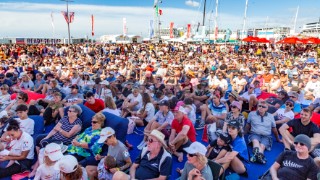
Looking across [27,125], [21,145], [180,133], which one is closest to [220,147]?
[180,133]

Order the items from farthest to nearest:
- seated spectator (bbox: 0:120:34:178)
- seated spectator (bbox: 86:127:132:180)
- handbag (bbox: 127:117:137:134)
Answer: handbag (bbox: 127:117:137:134) < seated spectator (bbox: 0:120:34:178) < seated spectator (bbox: 86:127:132:180)

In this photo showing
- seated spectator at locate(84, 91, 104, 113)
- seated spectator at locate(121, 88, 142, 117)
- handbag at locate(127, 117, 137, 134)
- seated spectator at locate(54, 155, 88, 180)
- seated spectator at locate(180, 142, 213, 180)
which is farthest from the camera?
seated spectator at locate(121, 88, 142, 117)

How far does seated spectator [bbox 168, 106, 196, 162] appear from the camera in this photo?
5.13m

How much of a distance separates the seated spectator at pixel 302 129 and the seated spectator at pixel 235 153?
1155mm

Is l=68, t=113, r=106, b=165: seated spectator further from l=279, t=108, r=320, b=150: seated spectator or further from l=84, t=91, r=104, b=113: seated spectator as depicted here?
l=279, t=108, r=320, b=150: seated spectator

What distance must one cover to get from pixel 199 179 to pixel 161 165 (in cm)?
65

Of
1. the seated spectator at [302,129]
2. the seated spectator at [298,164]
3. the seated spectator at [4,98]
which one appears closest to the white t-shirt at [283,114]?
the seated spectator at [302,129]

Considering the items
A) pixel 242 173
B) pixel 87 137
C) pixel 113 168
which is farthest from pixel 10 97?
pixel 242 173

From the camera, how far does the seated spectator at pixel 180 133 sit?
16.8 feet

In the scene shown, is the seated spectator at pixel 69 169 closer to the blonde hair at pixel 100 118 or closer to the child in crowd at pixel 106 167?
the child in crowd at pixel 106 167

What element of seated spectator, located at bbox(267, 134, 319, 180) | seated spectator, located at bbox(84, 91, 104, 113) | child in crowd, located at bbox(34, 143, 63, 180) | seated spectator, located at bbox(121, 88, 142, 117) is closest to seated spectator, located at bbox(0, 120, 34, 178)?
child in crowd, located at bbox(34, 143, 63, 180)

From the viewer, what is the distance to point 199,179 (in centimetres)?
327

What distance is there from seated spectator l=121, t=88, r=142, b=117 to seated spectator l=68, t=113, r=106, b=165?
2.83 m

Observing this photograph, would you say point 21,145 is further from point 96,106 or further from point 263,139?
point 263,139
